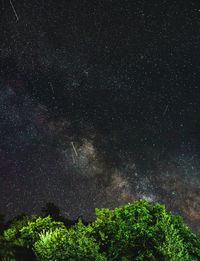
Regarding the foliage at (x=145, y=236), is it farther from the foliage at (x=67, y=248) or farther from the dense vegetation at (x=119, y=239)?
the foliage at (x=67, y=248)

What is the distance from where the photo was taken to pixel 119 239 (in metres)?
11.5

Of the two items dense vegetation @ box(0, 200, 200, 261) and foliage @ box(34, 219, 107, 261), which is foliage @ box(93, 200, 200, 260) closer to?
dense vegetation @ box(0, 200, 200, 261)

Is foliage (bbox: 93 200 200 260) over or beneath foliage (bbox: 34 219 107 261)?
beneath

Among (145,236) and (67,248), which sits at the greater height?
(67,248)

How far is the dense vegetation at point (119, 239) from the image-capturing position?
400 inches

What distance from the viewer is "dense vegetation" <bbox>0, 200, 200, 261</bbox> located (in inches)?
400

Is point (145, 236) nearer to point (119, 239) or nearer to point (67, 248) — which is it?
point (119, 239)

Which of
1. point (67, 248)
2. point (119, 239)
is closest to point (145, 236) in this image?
point (119, 239)

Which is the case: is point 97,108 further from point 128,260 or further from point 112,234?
point 128,260

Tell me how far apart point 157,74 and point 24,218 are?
17.0 meters

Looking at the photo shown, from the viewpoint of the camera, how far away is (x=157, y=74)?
16953 mm

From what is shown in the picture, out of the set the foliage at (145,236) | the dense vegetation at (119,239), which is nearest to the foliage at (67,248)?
the dense vegetation at (119,239)

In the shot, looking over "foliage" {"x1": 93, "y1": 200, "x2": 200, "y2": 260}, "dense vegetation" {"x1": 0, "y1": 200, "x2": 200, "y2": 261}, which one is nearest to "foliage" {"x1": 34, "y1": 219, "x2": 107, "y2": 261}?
"dense vegetation" {"x1": 0, "y1": 200, "x2": 200, "y2": 261}

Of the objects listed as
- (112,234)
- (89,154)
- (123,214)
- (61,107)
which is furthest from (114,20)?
(112,234)
